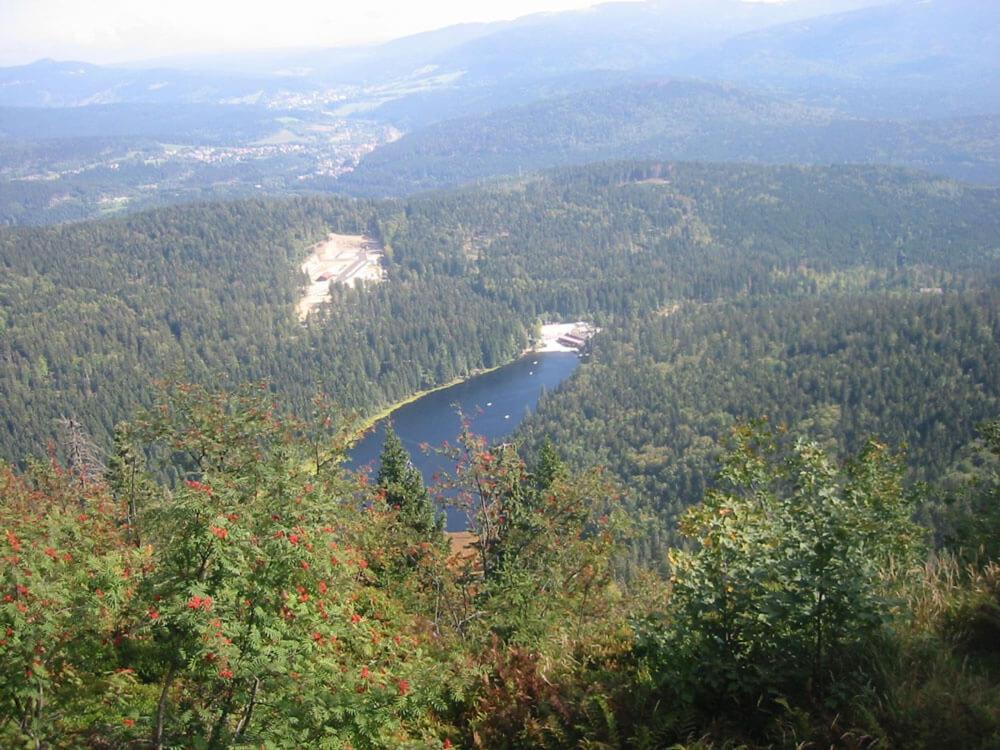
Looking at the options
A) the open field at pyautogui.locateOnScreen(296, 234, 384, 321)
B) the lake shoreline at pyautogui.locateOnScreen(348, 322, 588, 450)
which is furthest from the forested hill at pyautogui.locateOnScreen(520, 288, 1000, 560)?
the open field at pyautogui.locateOnScreen(296, 234, 384, 321)

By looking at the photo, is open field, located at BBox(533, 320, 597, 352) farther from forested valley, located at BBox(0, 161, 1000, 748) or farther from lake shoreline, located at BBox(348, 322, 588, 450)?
forested valley, located at BBox(0, 161, 1000, 748)

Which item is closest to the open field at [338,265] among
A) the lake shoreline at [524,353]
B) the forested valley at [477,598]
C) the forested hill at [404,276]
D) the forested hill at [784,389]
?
the forested hill at [404,276]

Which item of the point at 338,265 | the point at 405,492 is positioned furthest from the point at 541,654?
the point at 338,265

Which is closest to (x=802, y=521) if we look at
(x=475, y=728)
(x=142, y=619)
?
(x=475, y=728)

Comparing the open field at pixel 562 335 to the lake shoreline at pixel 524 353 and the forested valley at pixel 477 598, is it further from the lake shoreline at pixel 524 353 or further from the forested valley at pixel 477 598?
the forested valley at pixel 477 598

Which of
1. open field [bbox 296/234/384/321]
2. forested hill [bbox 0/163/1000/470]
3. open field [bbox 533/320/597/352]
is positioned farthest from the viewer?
open field [bbox 296/234/384/321]

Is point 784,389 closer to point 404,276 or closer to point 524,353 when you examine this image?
point 524,353

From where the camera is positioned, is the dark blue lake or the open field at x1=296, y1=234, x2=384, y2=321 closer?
the dark blue lake

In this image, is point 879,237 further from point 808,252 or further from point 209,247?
point 209,247
